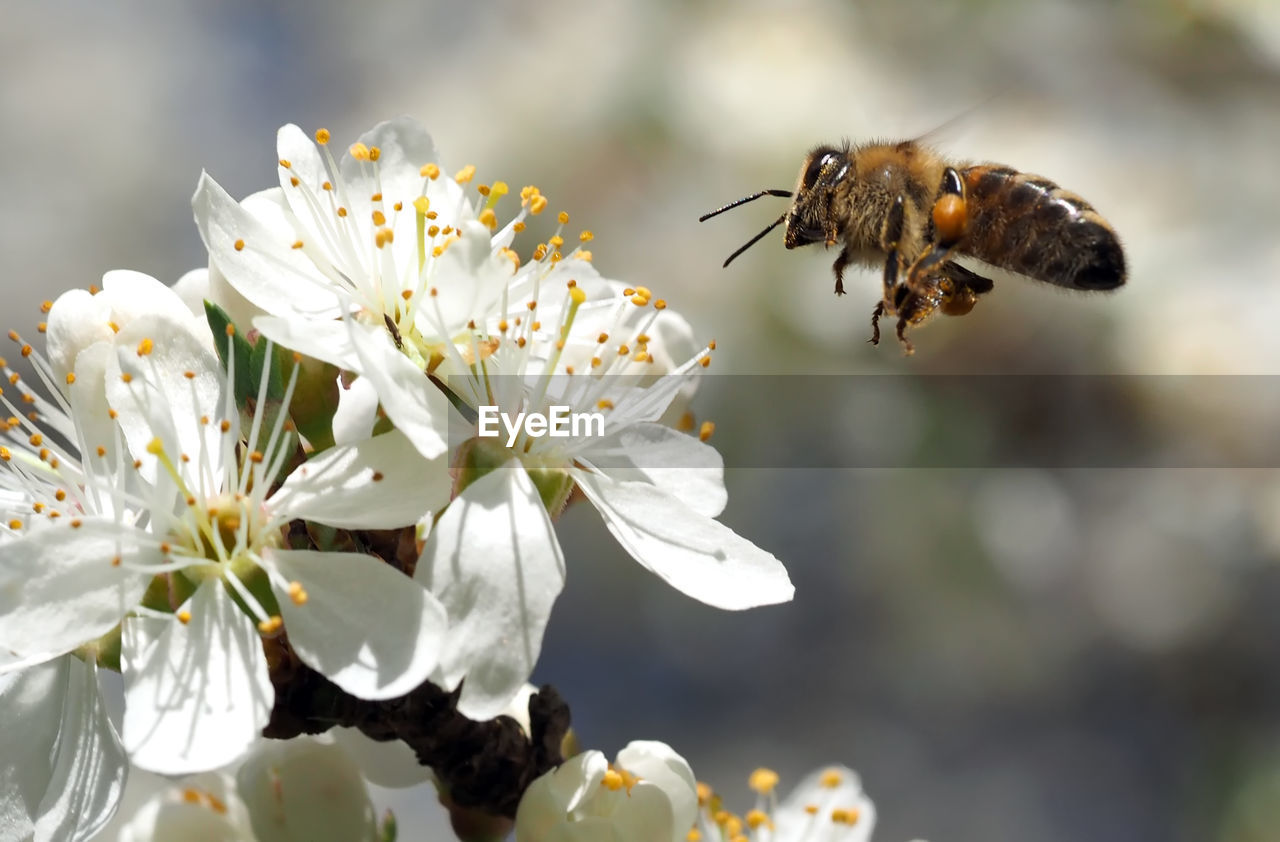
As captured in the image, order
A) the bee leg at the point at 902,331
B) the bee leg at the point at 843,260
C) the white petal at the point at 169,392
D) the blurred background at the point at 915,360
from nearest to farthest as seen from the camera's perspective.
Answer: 1. the white petal at the point at 169,392
2. the bee leg at the point at 902,331
3. the bee leg at the point at 843,260
4. the blurred background at the point at 915,360

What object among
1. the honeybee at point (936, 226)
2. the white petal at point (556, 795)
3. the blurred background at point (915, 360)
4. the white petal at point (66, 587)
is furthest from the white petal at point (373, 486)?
the blurred background at point (915, 360)

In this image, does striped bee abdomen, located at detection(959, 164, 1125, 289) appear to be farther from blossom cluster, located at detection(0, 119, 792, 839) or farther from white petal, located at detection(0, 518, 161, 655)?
white petal, located at detection(0, 518, 161, 655)

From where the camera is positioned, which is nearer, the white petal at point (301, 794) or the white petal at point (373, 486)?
the white petal at point (373, 486)

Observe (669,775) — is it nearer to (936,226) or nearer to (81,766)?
(81,766)

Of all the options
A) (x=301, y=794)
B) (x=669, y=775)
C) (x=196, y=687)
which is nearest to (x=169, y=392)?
(x=196, y=687)

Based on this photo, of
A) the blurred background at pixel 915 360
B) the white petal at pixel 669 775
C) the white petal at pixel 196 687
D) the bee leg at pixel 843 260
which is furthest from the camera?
the blurred background at pixel 915 360

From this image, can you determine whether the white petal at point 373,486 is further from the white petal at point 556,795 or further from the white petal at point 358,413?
the white petal at point 556,795

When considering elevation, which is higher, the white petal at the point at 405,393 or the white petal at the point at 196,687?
the white petal at the point at 405,393
